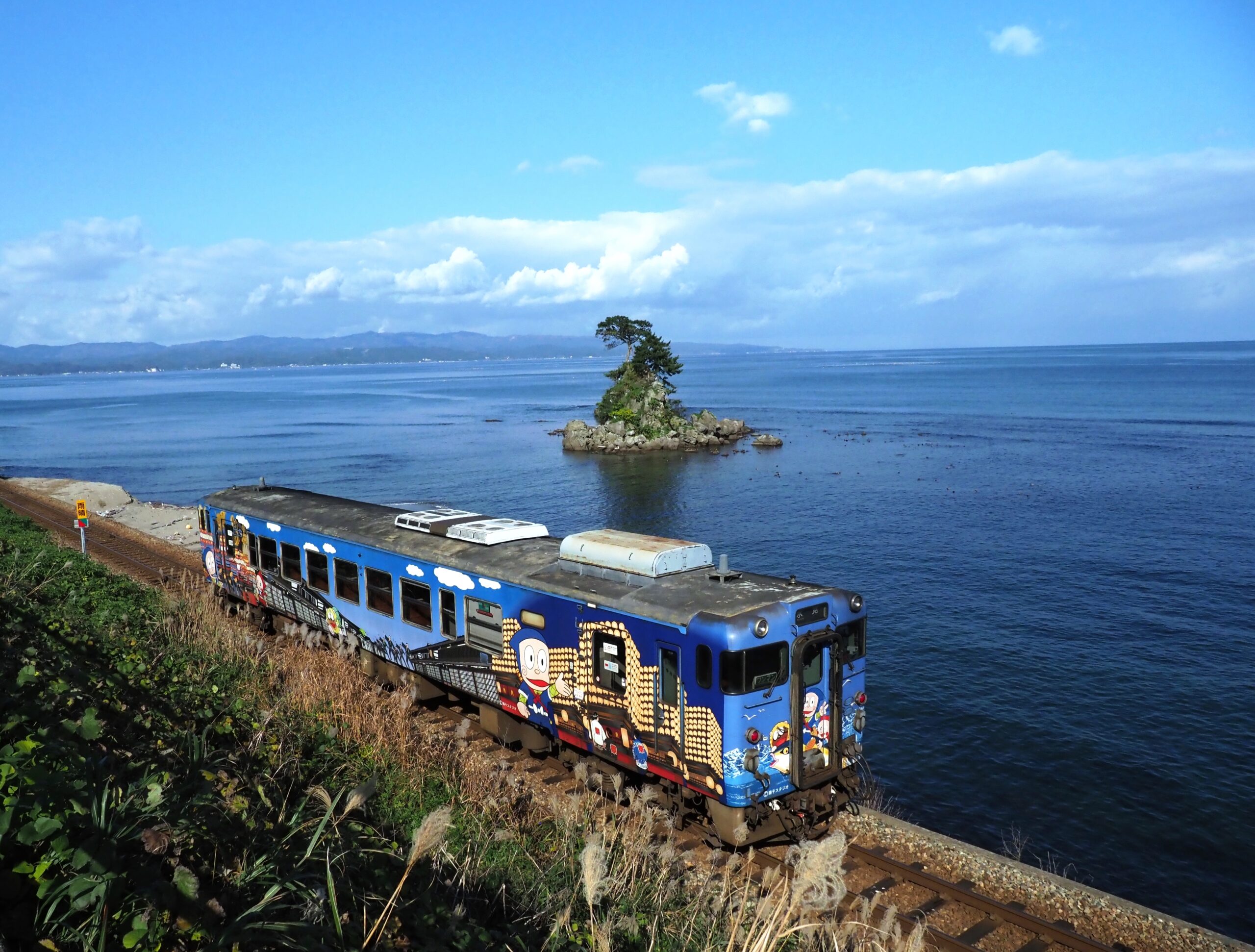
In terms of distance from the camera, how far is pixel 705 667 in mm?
11617

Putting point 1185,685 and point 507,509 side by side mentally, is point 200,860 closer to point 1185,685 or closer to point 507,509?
point 1185,685

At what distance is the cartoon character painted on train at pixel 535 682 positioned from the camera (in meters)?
14.0

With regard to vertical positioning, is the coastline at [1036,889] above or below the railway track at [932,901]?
below

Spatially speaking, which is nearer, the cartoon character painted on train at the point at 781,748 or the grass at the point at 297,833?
the grass at the point at 297,833

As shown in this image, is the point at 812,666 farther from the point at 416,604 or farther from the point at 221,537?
the point at 221,537

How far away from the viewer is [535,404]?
152 meters

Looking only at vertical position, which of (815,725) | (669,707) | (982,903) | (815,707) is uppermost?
(669,707)

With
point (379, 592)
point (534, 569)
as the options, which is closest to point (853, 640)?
point (534, 569)

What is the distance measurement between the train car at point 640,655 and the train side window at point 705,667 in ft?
0.07


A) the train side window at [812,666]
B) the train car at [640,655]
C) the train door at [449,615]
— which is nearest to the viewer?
the train car at [640,655]

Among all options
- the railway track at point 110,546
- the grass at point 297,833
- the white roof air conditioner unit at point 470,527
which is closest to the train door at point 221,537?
the railway track at point 110,546

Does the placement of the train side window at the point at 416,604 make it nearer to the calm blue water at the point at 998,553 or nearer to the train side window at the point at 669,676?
the train side window at the point at 669,676

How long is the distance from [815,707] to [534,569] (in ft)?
17.0

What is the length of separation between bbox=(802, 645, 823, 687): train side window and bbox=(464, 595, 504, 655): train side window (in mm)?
5400
